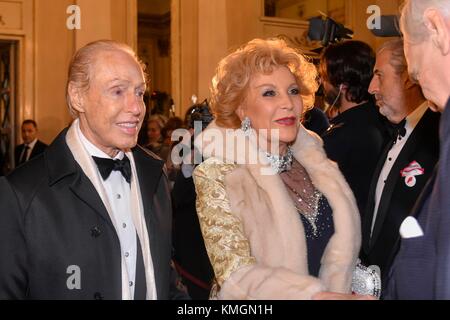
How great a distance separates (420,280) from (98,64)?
126cm

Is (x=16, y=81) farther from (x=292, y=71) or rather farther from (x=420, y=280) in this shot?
(x=420, y=280)

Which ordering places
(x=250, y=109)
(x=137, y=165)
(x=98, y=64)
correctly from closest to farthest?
(x=98, y=64) < (x=137, y=165) < (x=250, y=109)

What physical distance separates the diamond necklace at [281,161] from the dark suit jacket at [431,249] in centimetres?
88

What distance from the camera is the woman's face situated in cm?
252

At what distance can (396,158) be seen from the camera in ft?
9.98

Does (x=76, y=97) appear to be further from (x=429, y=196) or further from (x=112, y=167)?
(x=429, y=196)

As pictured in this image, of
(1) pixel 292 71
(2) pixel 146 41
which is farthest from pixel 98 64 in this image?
(2) pixel 146 41

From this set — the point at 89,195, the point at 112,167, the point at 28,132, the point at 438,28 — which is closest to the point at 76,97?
the point at 112,167

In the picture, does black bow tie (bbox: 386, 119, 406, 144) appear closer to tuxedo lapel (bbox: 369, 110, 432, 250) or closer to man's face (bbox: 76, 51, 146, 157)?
tuxedo lapel (bbox: 369, 110, 432, 250)

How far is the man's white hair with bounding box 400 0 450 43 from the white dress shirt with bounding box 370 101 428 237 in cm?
140

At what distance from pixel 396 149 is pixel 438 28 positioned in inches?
64.4

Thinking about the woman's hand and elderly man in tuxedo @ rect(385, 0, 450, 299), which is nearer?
elderly man in tuxedo @ rect(385, 0, 450, 299)

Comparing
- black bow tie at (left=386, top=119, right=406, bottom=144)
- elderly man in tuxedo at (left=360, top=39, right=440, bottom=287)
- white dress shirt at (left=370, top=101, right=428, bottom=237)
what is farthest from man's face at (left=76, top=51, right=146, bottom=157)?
black bow tie at (left=386, top=119, right=406, bottom=144)
